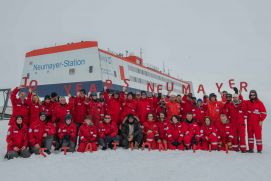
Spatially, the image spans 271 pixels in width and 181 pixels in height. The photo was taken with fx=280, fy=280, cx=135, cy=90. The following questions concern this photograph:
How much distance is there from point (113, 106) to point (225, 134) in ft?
11.0

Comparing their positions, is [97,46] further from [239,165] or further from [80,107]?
[239,165]

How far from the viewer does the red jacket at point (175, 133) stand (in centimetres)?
773

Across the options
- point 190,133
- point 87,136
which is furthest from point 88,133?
point 190,133

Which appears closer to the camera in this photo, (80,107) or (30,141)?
(30,141)

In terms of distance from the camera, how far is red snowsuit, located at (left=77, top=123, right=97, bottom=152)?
23.7ft

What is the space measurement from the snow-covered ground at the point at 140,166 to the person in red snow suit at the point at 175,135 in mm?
780

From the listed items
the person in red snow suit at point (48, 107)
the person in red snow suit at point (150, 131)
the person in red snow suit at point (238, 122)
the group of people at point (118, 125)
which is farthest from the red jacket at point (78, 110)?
the person in red snow suit at point (238, 122)

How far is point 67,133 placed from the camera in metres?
7.36

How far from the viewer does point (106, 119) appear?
7.85m

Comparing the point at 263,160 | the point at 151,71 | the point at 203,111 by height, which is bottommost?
the point at 263,160

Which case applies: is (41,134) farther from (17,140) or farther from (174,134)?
(174,134)

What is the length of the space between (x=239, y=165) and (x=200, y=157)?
962mm

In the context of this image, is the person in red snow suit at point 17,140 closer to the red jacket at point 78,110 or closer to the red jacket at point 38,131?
the red jacket at point 38,131

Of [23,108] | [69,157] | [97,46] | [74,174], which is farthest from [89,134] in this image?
[97,46]
